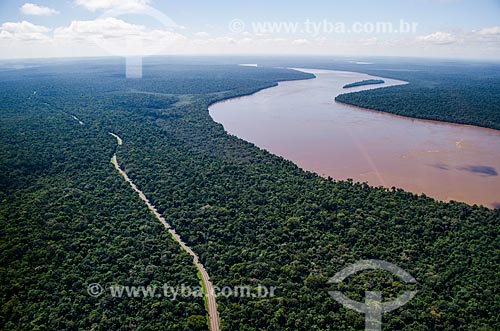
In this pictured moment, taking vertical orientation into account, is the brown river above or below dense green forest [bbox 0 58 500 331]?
above

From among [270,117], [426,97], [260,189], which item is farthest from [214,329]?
[426,97]

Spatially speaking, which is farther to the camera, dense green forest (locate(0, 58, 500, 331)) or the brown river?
the brown river

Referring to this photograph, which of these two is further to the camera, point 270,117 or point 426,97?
point 426,97

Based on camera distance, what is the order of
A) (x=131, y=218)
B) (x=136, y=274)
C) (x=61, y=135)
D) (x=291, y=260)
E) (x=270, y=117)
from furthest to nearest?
1. (x=270, y=117)
2. (x=61, y=135)
3. (x=131, y=218)
4. (x=291, y=260)
5. (x=136, y=274)

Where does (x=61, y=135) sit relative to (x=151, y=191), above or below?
above

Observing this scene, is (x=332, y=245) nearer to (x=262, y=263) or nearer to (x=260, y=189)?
(x=262, y=263)
